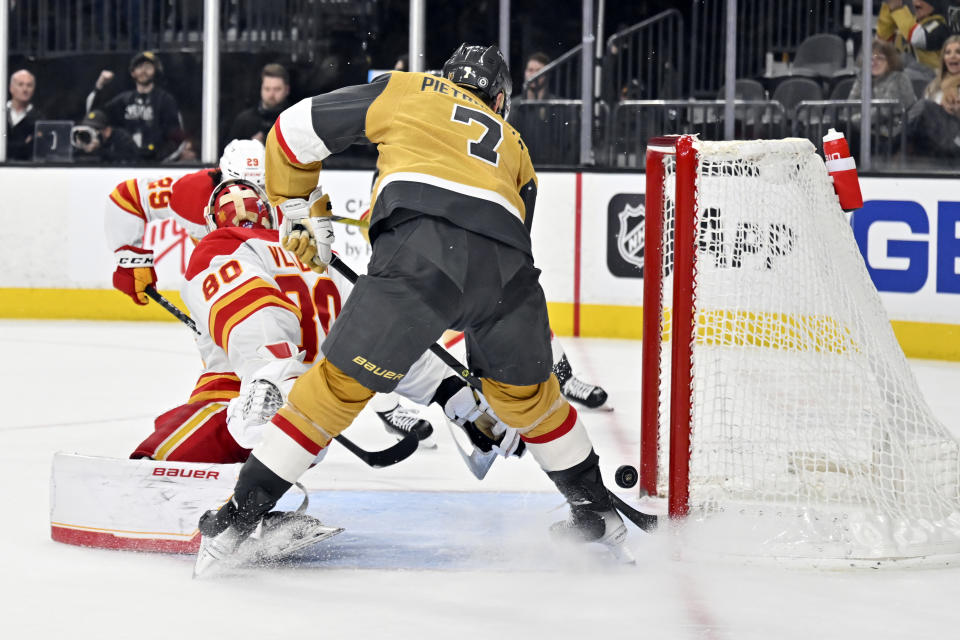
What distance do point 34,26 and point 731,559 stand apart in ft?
18.9

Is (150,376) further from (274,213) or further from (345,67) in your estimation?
(345,67)

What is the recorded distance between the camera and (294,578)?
7.39 ft

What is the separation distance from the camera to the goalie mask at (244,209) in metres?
2.99

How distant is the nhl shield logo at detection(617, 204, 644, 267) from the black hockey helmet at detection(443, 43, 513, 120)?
3.71m

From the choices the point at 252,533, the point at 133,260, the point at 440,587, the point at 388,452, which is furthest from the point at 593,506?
the point at 133,260

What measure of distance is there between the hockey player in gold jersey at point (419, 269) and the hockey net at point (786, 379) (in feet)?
1.05

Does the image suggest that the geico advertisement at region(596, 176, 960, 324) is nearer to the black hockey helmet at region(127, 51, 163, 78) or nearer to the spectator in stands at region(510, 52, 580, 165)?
the spectator in stands at region(510, 52, 580, 165)

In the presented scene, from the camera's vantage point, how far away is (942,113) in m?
5.72

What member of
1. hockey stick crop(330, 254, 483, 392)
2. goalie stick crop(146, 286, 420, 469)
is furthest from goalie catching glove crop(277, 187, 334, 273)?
goalie stick crop(146, 286, 420, 469)

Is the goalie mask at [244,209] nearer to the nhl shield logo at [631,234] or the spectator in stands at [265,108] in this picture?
the nhl shield logo at [631,234]

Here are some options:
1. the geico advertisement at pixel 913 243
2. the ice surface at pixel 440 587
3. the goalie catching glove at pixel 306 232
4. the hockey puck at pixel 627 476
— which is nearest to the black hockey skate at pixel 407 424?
the ice surface at pixel 440 587

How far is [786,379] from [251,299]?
1121mm

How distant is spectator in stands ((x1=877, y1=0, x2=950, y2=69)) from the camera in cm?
577

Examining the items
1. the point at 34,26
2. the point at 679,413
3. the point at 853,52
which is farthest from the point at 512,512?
the point at 34,26
